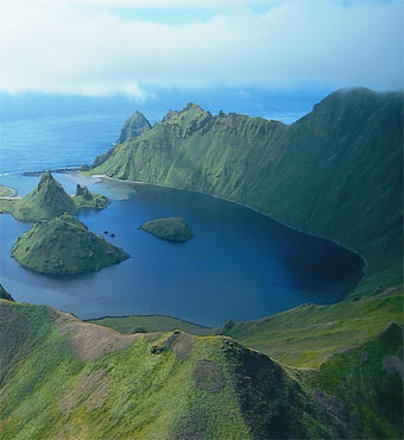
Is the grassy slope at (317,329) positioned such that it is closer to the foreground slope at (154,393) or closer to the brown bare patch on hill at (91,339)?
the foreground slope at (154,393)

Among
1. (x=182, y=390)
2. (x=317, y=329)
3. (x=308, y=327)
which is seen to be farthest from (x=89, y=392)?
(x=308, y=327)

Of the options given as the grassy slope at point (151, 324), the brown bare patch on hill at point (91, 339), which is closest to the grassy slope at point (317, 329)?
the grassy slope at point (151, 324)

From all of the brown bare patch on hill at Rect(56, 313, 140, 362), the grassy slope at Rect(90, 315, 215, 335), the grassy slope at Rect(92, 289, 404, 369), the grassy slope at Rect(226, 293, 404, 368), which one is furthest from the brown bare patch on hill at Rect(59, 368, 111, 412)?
the grassy slope at Rect(90, 315, 215, 335)

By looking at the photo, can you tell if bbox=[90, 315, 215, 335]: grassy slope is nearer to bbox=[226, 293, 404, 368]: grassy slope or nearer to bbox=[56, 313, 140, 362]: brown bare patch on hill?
bbox=[226, 293, 404, 368]: grassy slope

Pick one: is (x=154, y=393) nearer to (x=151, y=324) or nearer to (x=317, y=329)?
(x=317, y=329)

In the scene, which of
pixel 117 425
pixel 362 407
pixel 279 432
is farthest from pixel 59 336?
pixel 362 407
